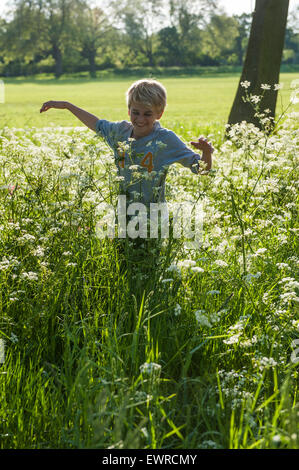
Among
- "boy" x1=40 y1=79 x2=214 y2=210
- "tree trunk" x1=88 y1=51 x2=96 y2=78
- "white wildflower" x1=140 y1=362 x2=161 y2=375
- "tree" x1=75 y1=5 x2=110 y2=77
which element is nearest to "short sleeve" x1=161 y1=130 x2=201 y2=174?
"boy" x1=40 y1=79 x2=214 y2=210

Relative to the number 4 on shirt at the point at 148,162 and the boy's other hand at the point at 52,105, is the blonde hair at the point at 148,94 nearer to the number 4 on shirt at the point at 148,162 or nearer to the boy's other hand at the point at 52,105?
the number 4 on shirt at the point at 148,162

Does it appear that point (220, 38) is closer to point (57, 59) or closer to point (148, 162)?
point (57, 59)

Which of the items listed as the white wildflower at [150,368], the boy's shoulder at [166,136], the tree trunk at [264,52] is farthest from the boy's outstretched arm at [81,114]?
the tree trunk at [264,52]

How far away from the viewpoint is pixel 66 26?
293 ft

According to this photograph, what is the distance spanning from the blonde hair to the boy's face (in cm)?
5

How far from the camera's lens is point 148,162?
4293 mm

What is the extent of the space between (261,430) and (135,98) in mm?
2816

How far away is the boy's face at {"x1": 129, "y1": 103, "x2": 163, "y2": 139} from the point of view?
14.0ft

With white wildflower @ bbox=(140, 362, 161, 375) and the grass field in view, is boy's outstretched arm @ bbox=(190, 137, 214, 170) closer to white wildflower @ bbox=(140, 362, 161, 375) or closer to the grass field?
the grass field

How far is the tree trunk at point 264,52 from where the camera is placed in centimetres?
858

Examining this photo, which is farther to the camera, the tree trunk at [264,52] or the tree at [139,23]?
the tree at [139,23]

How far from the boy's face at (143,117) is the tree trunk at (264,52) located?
455cm
